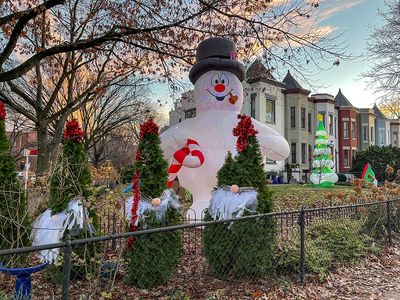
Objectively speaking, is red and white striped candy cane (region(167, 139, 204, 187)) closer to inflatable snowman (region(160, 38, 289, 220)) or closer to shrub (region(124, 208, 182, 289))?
inflatable snowman (region(160, 38, 289, 220))

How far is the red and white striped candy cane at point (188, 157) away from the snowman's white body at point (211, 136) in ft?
0.67

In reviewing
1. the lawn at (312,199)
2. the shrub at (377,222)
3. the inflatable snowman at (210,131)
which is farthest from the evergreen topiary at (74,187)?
the shrub at (377,222)

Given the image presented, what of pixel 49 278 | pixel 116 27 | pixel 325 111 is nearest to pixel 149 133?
pixel 49 278

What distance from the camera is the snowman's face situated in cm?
805

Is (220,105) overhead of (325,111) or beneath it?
beneath

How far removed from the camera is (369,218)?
8.23 m

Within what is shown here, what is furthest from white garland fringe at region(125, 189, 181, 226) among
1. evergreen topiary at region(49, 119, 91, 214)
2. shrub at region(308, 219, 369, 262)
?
shrub at region(308, 219, 369, 262)

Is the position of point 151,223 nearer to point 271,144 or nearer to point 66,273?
point 66,273

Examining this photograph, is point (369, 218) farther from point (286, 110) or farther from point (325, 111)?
point (325, 111)

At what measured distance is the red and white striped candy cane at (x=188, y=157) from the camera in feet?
24.0

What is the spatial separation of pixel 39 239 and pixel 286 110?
28.9m

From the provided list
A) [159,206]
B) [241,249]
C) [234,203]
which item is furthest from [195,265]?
[159,206]

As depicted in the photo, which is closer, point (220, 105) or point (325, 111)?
point (220, 105)

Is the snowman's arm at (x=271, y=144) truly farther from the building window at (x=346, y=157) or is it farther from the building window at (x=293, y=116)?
the building window at (x=346, y=157)
